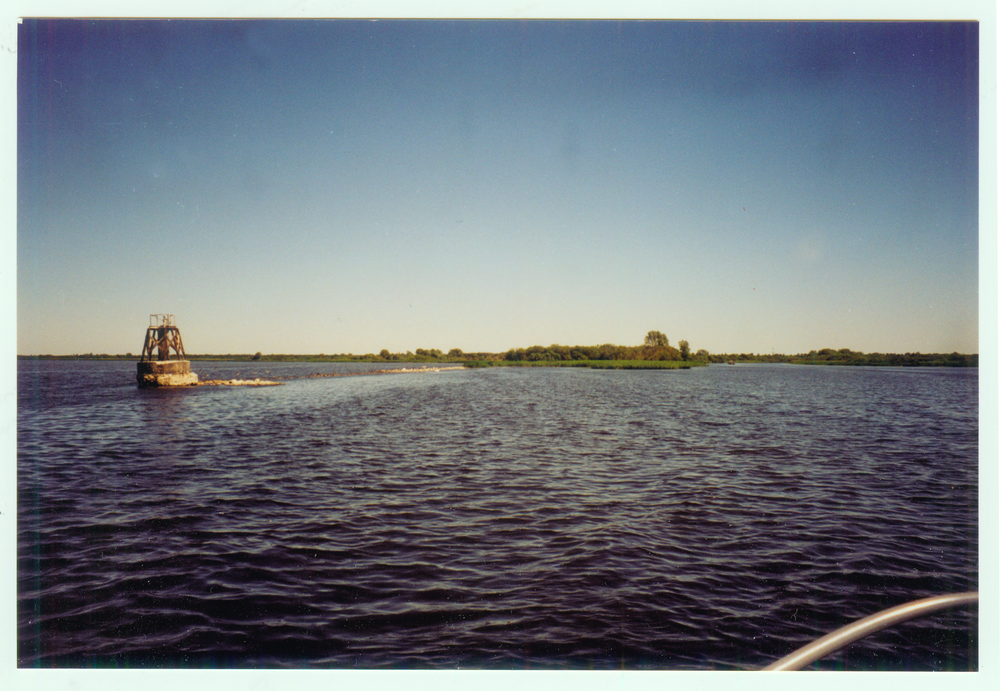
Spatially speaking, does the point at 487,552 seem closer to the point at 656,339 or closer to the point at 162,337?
the point at 162,337

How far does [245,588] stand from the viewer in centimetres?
590

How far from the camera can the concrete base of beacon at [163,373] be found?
4188 centimetres

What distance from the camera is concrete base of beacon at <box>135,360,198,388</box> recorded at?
41.9 m

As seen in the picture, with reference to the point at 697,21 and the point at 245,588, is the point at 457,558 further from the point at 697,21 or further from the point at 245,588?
the point at 697,21

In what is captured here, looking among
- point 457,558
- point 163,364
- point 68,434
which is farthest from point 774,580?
point 163,364

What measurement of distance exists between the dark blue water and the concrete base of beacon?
29013mm

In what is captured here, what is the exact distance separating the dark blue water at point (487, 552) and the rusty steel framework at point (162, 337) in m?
25.1

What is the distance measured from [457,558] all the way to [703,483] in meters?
6.59

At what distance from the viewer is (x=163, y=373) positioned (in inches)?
1698

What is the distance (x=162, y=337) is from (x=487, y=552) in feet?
141

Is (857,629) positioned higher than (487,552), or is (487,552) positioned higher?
(857,629)

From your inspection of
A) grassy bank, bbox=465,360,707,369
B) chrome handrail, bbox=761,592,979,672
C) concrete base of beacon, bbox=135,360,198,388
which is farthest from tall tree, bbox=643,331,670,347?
chrome handrail, bbox=761,592,979,672

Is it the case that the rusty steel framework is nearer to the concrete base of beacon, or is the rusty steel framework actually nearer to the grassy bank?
the concrete base of beacon

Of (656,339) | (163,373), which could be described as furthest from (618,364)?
(163,373)
